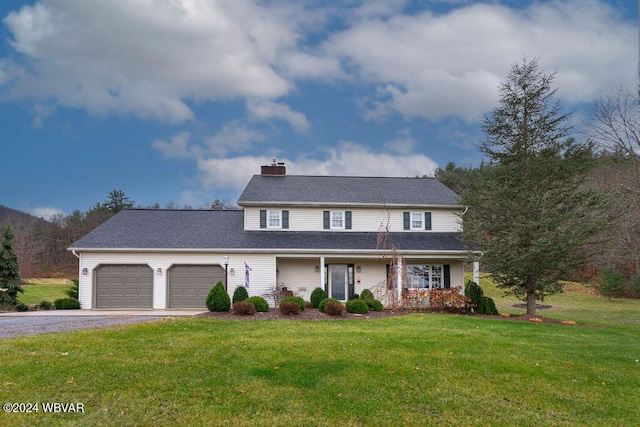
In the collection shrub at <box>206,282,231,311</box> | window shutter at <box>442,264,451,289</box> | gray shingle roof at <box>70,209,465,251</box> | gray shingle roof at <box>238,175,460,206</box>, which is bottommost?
shrub at <box>206,282,231,311</box>

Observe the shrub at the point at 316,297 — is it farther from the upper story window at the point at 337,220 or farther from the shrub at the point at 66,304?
the shrub at the point at 66,304

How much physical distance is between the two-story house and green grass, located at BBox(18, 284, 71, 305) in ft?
32.5

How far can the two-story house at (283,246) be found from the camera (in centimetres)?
1953

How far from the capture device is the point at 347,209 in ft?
71.9

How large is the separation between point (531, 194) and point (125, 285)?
689 inches

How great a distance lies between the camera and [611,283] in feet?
97.2

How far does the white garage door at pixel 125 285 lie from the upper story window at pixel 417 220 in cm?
1241

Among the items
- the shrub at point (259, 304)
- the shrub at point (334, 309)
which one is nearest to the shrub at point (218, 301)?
the shrub at point (259, 304)

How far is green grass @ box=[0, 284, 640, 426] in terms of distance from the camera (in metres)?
5.71

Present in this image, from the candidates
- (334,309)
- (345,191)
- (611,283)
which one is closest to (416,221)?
(345,191)

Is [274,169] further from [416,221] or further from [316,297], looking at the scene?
[316,297]

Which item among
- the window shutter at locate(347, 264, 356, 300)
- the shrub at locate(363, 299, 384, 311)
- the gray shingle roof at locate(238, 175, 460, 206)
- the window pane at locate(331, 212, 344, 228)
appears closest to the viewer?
the shrub at locate(363, 299, 384, 311)

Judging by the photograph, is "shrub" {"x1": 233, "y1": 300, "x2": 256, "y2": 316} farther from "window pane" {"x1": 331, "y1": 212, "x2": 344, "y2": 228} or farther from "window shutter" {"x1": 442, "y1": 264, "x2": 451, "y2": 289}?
"window shutter" {"x1": 442, "y1": 264, "x2": 451, "y2": 289}

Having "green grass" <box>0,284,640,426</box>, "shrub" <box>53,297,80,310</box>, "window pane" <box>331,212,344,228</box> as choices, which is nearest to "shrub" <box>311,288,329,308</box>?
"window pane" <box>331,212,344,228</box>
